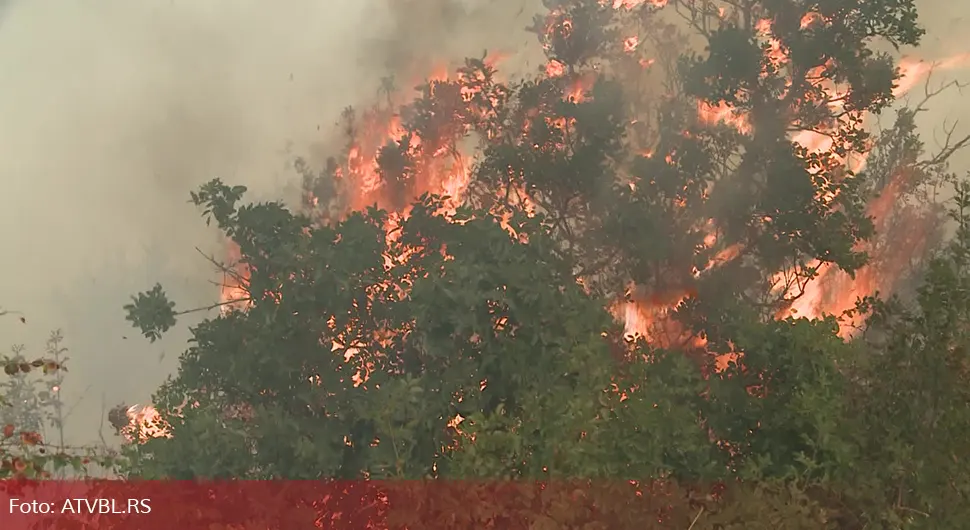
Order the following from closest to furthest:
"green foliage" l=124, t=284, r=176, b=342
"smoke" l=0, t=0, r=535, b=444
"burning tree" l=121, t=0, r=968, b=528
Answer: "burning tree" l=121, t=0, r=968, b=528 < "green foliage" l=124, t=284, r=176, b=342 < "smoke" l=0, t=0, r=535, b=444

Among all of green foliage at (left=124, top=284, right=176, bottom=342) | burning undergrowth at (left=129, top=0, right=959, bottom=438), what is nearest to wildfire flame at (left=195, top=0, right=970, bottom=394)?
burning undergrowth at (left=129, top=0, right=959, bottom=438)

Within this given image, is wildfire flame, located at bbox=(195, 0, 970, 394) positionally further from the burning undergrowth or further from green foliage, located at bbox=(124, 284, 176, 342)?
green foliage, located at bbox=(124, 284, 176, 342)

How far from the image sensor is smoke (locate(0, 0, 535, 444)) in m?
4.45

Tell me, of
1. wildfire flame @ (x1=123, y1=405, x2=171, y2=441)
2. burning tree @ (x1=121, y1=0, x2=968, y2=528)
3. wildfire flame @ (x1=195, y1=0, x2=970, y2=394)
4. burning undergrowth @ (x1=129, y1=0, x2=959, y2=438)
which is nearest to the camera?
burning tree @ (x1=121, y1=0, x2=968, y2=528)

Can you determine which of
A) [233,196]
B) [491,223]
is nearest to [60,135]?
[233,196]

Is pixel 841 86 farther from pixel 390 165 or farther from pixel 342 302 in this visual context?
pixel 342 302

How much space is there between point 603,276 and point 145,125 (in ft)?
9.44

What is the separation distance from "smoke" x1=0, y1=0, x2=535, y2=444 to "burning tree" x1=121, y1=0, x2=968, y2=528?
33cm

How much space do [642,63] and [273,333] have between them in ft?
8.66

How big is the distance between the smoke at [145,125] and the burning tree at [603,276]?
33cm

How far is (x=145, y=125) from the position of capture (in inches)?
184

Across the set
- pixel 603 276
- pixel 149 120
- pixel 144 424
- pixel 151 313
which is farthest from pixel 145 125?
pixel 603 276

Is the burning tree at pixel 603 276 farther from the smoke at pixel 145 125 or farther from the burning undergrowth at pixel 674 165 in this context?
the smoke at pixel 145 125

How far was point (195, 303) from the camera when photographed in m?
4.45
